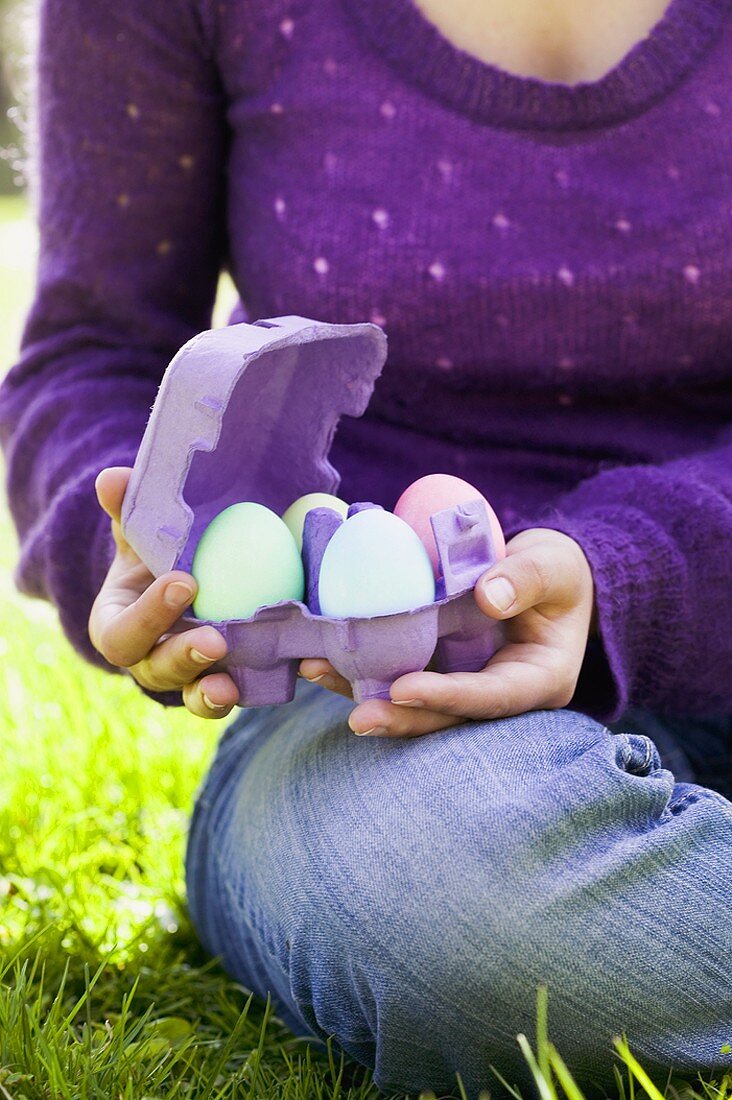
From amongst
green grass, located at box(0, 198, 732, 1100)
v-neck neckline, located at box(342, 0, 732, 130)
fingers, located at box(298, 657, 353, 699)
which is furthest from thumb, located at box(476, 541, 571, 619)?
v-neck neckline, located at box(342, 0, 732, 130)

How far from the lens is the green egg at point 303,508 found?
2.90 ft

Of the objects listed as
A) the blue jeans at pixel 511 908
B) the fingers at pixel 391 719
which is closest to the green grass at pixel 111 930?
the blue jeans at pixel 511 908

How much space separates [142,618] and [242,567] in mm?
74

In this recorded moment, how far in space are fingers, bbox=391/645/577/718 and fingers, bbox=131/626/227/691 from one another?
12cm

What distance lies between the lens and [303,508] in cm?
89

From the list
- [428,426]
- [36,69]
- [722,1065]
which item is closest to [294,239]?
[428,426]

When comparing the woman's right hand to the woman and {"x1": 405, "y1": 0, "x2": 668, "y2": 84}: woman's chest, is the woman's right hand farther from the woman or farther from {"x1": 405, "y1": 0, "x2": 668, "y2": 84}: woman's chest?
{"x1": 405, "y1": 0, "x2": 668, "y2": 84}: woman's chest

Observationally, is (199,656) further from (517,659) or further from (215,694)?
(517,659)

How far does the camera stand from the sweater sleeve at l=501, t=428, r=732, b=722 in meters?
0.98

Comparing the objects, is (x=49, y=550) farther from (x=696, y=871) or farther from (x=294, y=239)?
(x=696, y=871)

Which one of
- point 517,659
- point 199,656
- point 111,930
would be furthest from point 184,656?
point 111,930

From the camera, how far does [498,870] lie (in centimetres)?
83

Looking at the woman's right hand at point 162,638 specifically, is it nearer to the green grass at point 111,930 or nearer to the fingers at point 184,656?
the fingers at point 184,656

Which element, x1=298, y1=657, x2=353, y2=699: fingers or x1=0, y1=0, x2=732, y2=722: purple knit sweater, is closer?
x1=298, y1=657, x2=353, y2=699: fingers
